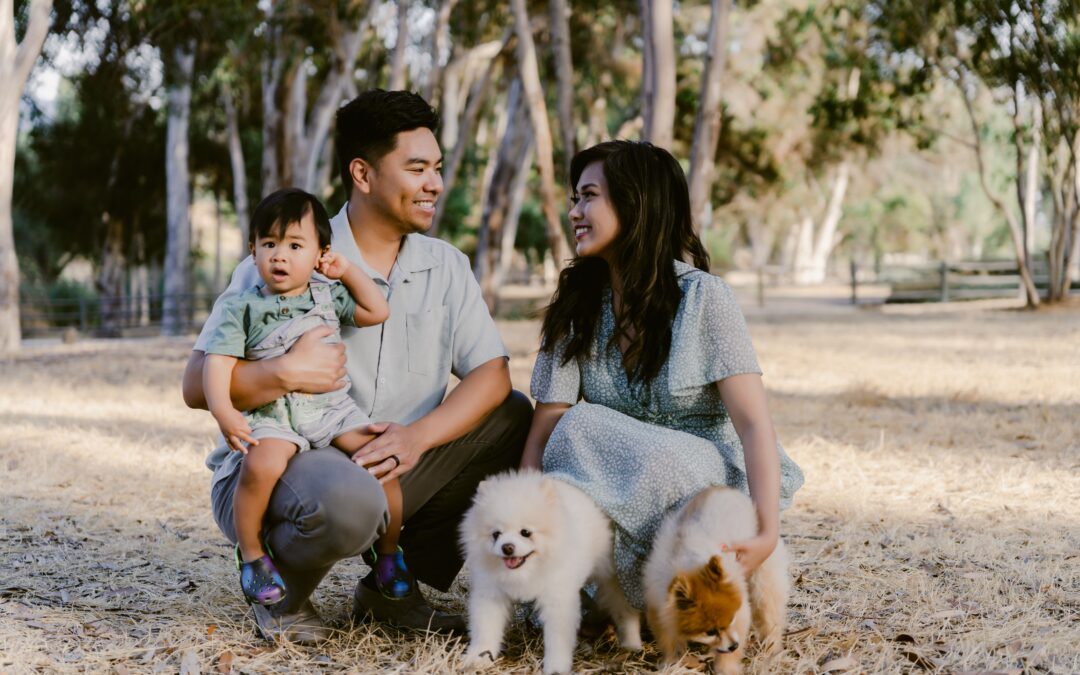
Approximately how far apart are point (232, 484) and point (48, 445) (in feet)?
13.6


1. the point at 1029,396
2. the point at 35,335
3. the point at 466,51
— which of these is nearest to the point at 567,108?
the point at 1029,396

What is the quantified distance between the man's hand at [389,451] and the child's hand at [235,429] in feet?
1.06

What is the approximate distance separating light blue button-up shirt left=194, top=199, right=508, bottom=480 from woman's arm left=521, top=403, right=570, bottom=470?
278mm

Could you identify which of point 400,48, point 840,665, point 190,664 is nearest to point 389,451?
point 190,664

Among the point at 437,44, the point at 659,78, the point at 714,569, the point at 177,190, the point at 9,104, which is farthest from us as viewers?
the point at 177,190

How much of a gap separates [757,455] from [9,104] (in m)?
12.1

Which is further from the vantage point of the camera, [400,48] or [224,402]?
[400,48]

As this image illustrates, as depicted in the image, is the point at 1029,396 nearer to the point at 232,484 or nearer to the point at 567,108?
the point at 567,108

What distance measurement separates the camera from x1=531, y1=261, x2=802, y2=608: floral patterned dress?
3.03m

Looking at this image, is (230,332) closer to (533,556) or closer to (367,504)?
(367,504)

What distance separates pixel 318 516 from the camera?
9.45 feet

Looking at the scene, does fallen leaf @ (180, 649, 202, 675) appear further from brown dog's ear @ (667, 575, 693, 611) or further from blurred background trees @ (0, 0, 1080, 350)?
blurred background trees @ (0, 0, 1080, 350)

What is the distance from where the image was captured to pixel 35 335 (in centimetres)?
2322

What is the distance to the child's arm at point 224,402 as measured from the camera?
2.88m
